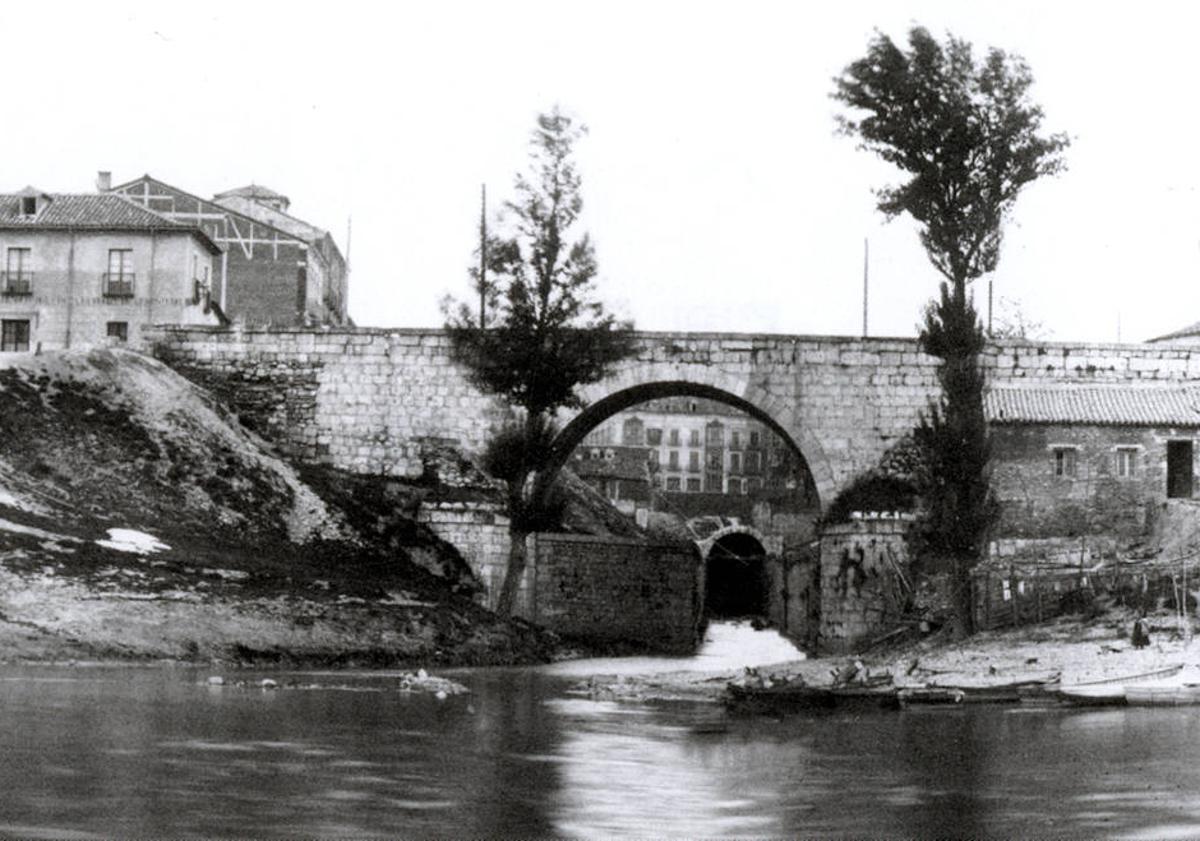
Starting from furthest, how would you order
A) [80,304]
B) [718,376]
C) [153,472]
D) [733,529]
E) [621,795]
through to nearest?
[733,529]
[80,304]
[718,376]
[153,472]
[621,795]

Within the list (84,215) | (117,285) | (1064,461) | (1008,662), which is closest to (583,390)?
(1064,461)

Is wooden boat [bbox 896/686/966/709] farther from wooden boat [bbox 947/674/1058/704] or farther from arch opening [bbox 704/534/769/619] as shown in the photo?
arch opening [bbox 704/534/769/619]

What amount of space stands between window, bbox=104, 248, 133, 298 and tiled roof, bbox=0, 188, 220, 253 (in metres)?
0.82

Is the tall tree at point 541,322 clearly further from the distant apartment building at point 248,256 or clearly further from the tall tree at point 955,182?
the distant apartment building at point 248,256

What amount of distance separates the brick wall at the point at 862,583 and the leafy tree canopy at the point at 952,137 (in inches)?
288

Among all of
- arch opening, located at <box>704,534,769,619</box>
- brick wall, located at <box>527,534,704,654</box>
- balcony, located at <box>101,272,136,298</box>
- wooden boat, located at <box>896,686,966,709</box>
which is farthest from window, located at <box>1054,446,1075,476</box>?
arch opening, located at <box>704,534,769,619</box>

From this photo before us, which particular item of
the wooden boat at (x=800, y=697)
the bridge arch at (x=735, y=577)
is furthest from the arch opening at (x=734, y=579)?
the wooden boat at (x=800, y=697)

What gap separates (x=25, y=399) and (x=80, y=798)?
26499 millimetres

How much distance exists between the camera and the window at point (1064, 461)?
39.3 m

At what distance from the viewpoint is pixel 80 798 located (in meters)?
13.5

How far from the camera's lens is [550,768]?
17031mm

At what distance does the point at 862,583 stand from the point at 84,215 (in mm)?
30954

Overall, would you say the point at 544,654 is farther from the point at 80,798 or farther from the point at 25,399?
the point at 80,798

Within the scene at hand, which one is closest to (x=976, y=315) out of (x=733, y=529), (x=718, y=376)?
(x=718, y=376)
